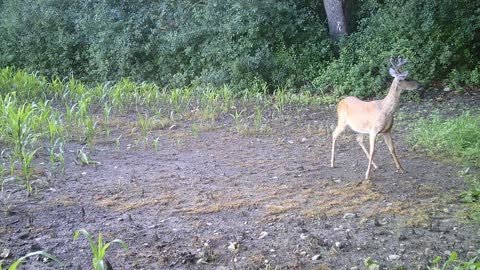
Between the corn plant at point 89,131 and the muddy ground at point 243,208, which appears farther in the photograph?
the corn plant at point 89,131

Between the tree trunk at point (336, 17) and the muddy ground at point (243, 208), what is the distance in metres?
6.08

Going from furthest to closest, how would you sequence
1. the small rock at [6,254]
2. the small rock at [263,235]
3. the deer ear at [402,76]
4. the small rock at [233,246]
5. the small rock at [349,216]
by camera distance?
the deer ear at [402,76] → the small rock at [349,216] → the small rock at [263,235] → the small rock at [233,246] → the small rock at [6,254]

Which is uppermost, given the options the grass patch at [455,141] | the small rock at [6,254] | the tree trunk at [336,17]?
the tree trunk at [336,17]

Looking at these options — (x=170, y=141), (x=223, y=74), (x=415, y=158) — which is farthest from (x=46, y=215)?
(x=223, y=74)

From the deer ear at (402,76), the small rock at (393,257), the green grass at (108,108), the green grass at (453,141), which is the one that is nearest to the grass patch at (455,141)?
the green grass at (453,141)

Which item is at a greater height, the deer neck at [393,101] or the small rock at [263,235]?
the deer neck at [393,101]

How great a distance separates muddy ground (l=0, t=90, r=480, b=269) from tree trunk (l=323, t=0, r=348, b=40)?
6.08 metres

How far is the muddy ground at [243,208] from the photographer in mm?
4051

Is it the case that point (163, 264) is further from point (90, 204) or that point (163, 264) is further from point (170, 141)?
point (170, 141)

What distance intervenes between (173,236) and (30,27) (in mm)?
11975

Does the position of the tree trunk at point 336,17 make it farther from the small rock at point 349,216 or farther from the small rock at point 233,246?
the small rock at point 233,246

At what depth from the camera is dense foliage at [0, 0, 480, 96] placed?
1109cm

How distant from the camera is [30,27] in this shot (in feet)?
49.1

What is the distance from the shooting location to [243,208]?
498 cm
